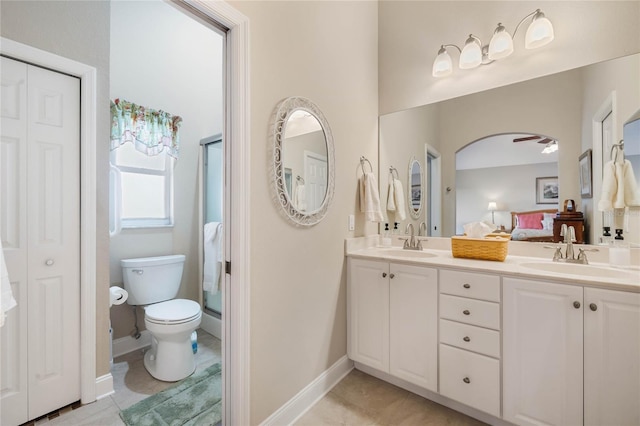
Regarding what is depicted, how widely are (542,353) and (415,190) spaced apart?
1.32 m

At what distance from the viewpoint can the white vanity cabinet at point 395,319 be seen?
5.46 feet

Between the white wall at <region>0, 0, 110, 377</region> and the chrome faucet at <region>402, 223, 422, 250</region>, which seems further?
the chrome faucet at <region>402, 223, 422, 250</region>

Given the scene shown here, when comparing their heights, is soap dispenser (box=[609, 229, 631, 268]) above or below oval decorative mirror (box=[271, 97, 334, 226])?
below

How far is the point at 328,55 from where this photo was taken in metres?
1.87

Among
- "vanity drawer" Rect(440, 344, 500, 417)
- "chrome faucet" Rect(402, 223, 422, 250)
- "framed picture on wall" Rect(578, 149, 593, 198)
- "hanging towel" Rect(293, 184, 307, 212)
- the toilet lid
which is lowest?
"vanity drawer" Rect(440, 344, 500, 417)

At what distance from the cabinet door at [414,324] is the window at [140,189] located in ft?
6.96

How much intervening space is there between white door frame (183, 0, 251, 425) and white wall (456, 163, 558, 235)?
1.60 meters

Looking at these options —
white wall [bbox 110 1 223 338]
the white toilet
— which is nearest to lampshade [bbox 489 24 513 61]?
white wall [bbox 110 1 223 338]

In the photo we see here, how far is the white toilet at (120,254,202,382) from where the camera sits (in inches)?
76.2

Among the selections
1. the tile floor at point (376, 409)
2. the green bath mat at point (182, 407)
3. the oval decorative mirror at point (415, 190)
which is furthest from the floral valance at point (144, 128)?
the tile floor at point (376, 409)

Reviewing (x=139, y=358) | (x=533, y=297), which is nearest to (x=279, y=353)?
(x=533, y=297)

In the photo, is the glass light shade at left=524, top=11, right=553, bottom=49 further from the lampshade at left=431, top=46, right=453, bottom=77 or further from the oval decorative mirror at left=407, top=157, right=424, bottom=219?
the oval decorative mirror at left=407, top=157, right=424, bottom=219

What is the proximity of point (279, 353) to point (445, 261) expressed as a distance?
1.08 metres

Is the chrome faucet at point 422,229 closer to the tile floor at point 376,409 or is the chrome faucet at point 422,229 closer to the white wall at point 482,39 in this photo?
the white wall at point 482,39
